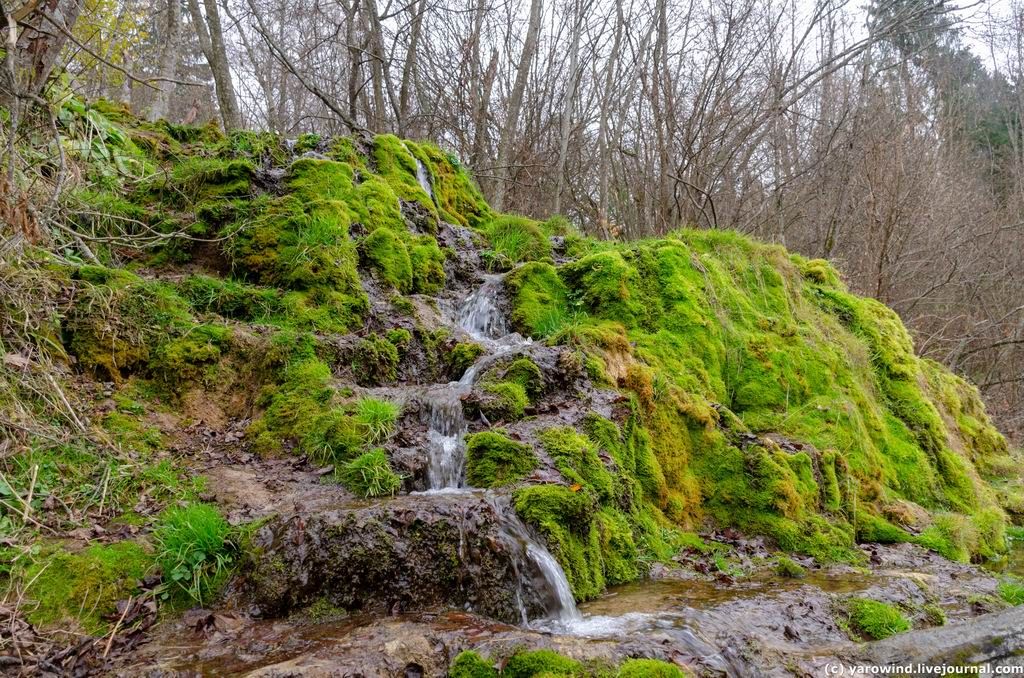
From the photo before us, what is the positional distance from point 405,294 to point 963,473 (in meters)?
6.76

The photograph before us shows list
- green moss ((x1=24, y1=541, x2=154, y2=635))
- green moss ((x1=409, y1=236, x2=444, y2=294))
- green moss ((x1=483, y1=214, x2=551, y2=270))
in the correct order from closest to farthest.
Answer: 1. green moss ((x1=24, y1=541, x2=154, y2=635))
2. green moss ((x1=409, y1=236, x2=444, y2=294))
3. green moss ((x1=483, y1=214, x2=551, y2=270))

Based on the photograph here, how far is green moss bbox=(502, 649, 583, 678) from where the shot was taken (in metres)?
2.71

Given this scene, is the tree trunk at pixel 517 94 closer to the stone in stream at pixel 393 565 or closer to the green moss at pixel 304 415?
the green moss at pixel 304 415

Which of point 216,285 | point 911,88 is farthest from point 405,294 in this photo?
point 911,88

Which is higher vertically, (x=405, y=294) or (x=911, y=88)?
(x=911, y=88)

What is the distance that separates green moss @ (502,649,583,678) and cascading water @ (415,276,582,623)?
2.53 ft

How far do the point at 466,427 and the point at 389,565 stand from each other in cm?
161

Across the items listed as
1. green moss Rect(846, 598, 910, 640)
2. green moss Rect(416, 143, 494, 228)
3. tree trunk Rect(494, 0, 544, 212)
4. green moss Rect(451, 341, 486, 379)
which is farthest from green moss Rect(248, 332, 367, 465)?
tree trunk Rect(494, 0, 544, 212)

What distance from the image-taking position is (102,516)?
12.3 ft

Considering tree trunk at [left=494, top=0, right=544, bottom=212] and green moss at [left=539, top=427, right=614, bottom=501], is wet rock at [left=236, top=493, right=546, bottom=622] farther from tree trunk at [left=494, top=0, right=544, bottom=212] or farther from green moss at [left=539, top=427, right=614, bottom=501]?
tree trunk at [left=494, top=0, right=544, bottom=212]

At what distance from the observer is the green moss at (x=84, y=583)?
3.11 m

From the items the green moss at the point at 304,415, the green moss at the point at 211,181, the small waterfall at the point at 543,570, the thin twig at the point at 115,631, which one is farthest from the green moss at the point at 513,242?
the thin twig at the point at 115,631

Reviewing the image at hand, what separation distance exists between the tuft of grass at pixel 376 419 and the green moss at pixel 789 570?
3133 millimetres

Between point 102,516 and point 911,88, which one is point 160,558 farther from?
point 911,88
